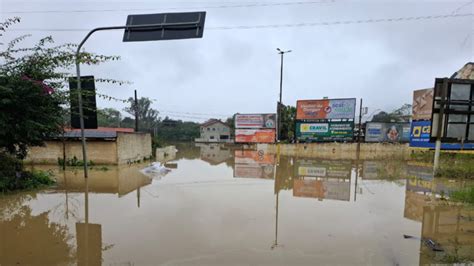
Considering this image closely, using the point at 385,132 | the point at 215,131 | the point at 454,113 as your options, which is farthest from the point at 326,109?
the point at 215,131

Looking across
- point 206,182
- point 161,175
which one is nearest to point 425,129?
point 206,182

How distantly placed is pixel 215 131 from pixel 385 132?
34260 mm

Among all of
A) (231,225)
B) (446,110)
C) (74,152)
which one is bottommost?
(231,225)

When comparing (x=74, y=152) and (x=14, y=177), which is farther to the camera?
(x=74, y=152)

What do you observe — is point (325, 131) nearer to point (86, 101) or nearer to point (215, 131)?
point (86, 101)

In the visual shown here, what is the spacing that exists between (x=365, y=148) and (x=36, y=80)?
2515cm

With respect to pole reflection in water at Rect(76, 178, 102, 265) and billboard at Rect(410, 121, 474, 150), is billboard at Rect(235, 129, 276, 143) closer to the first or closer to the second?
billboard at Rect(410, 121, 474, 150)

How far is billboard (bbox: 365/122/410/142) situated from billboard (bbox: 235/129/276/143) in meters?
10.2

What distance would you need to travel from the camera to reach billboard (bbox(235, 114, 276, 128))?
31.5 metres

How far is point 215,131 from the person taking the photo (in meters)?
55.6

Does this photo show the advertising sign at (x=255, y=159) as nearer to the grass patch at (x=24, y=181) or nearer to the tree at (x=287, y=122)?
the grass patch at (x=24, y=181)

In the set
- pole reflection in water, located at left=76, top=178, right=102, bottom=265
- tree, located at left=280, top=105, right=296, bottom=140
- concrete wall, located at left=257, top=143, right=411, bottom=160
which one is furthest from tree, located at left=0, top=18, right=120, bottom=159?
tree, located at left=280, top=105, right=296, bottom=140

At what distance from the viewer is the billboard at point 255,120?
3155cm

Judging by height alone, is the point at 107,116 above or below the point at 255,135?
above
